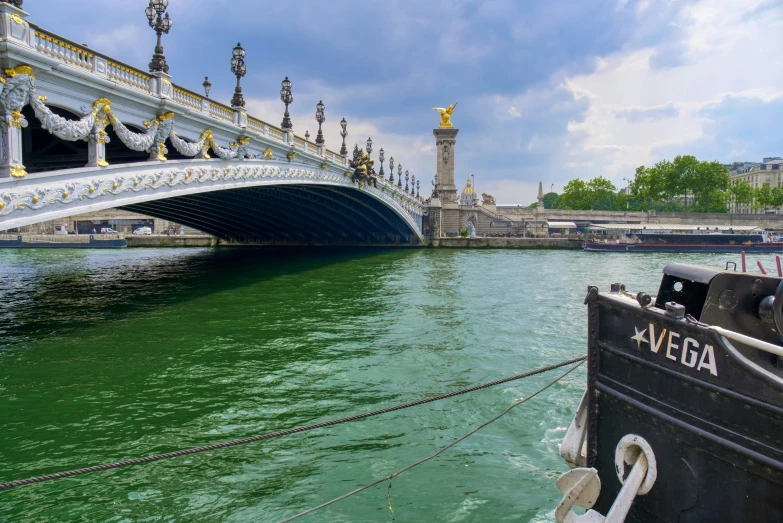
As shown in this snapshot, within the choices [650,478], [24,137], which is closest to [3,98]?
[24,137]

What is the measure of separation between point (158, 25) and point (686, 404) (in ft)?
54.9

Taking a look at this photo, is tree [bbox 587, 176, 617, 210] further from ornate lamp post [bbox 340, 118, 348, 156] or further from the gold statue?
ornate lamp post [bbox 340, 118, 348, 156]

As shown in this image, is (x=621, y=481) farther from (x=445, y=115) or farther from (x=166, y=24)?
(x=445, y=115)

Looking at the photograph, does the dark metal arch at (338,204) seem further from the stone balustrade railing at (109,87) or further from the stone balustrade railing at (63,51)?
the stone balustrade railing at (63,51)

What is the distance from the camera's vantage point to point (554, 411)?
791 cm

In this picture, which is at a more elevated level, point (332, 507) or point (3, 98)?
point (3, 98)

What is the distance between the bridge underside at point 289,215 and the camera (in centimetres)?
3259

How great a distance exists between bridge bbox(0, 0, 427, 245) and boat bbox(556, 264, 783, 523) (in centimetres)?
1132

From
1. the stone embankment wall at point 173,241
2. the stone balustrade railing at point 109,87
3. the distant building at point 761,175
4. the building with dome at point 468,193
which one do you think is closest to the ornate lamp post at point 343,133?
the stone balustrade railing at point 109,87

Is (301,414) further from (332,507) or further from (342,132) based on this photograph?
(342,132)

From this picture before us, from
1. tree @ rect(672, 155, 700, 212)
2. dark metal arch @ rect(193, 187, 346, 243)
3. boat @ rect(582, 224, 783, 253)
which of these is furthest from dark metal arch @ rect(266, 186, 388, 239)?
tree @ rect(672, 155, 700, 212)

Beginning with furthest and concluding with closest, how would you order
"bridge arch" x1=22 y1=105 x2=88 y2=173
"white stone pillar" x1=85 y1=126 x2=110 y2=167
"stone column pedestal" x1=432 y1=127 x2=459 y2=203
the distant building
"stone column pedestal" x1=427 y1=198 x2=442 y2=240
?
the distant building → "stone column pedestal" x1=432 y1=127 x2=459 y2=203 → "stone column pedestal" x1=427 y1=198 x2=442 y2=240 → "bridge arch" x1=22 y1=105 x2=88 y2=173 → "white stone pillar" x1=85 y1=126 x2=110 y2=167

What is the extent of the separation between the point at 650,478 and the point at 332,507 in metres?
2.90

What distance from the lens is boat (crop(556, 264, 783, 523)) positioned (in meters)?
3.77
